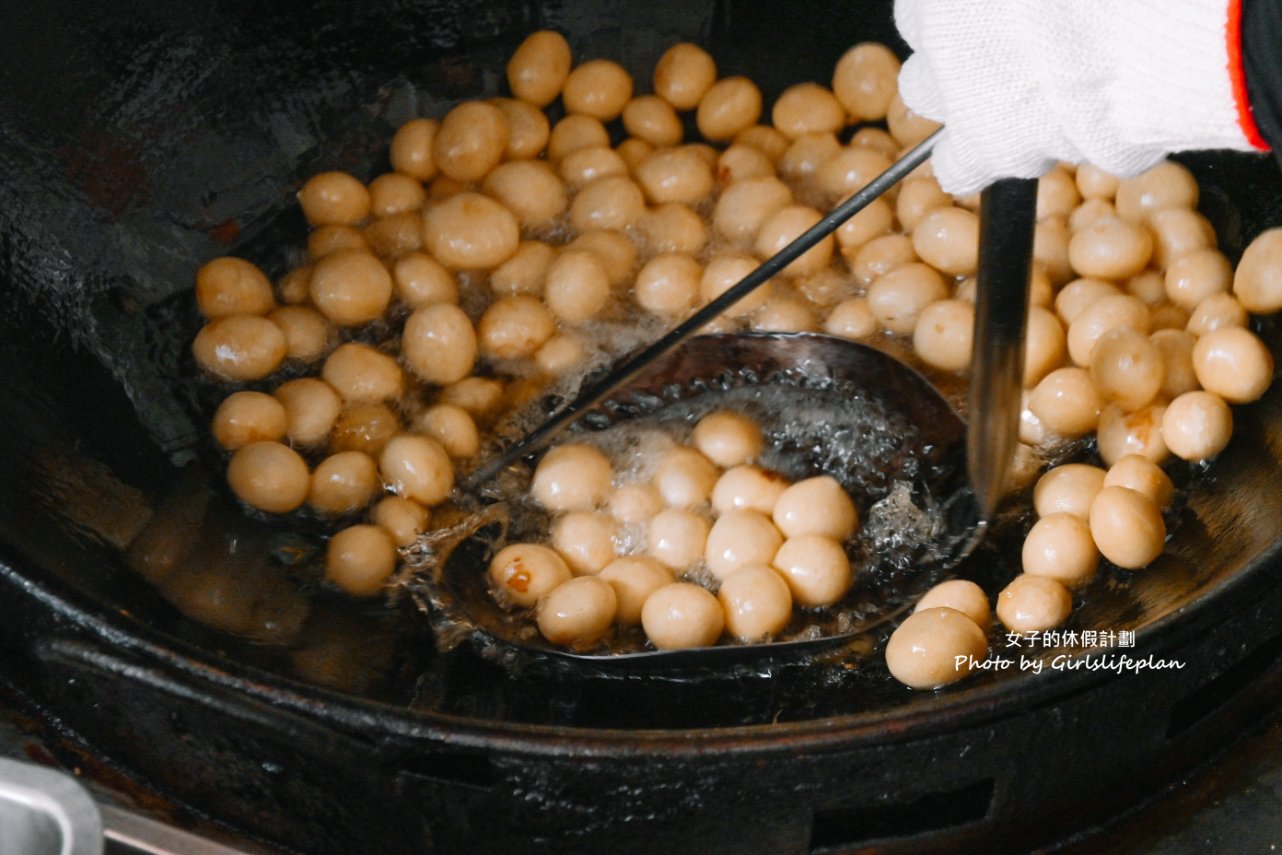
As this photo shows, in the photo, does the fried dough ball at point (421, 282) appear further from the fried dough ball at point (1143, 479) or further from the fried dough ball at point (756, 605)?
the fried dough ball at point (1143, 479)

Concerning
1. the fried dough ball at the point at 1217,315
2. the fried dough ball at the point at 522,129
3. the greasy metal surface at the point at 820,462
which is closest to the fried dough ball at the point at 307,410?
the greasy metal surface at the point at 820,462

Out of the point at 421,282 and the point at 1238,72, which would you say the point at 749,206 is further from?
the point at 1238,72

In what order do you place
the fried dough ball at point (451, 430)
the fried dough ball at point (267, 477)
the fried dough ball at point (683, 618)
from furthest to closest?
the fried dough ball at point (451, 430)
the fried dough ball at point (267, 477)
the fried dough ball at point (683, 618)

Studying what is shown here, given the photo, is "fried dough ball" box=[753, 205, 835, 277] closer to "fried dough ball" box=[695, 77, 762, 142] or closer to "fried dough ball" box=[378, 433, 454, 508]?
"fried dough ball" box=[695, 77, 762, 142]

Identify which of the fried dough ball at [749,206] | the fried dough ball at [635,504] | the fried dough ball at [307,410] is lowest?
the fried dough ball at [635,504]

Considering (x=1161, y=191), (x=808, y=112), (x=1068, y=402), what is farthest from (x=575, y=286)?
(x=1161, y=191)

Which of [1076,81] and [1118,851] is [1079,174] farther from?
[1118,851]

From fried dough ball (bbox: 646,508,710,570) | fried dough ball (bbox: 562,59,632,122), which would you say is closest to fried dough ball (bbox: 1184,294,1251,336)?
fried dough ball (bbox: 646,508,710,570)
